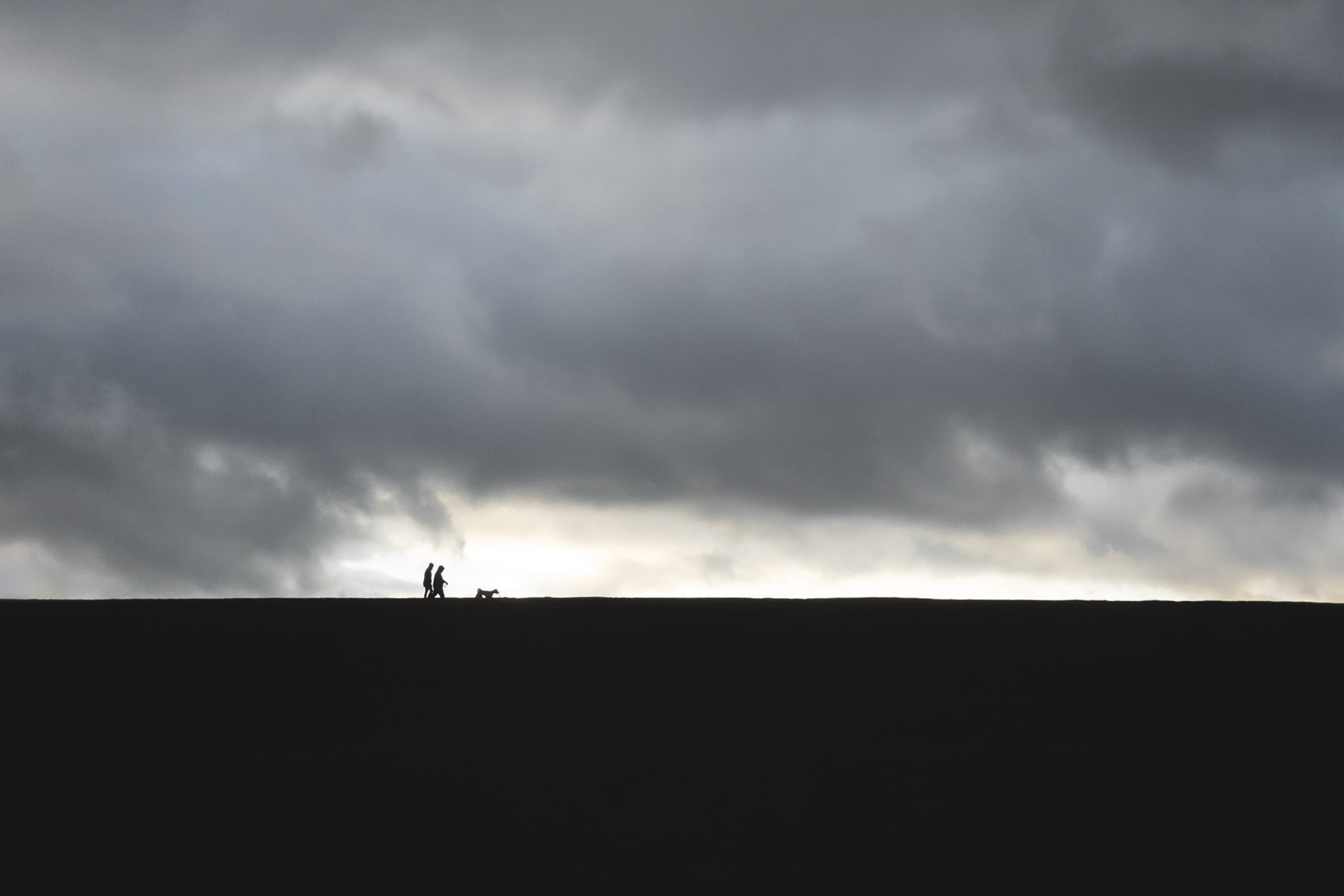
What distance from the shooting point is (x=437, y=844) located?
46.9 feet

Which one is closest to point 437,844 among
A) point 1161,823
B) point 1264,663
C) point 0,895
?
point 0,895

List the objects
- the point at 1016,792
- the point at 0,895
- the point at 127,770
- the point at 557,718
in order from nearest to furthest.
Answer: the point at 0,895 < the point at 1016,792 < the point at 127,770 < the point at 557,718

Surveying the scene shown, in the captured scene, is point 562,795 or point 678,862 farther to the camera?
point 562,795

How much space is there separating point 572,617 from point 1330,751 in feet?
46.9

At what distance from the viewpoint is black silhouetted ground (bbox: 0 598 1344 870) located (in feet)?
50.6

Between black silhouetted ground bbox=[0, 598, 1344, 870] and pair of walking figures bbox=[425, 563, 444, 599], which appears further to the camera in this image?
pair of walking figures bbox=[425, 563, 444, 599]

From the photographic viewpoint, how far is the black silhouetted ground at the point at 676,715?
1543 cm

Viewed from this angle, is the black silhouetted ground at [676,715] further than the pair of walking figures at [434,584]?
No

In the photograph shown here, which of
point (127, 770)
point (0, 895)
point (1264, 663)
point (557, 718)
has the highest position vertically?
point (1264, 663)

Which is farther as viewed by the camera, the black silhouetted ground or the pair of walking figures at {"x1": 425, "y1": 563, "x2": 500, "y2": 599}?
the pair of walking figures at {"x1": 425, "y1": 563, "x2": 500, "y2": 599}

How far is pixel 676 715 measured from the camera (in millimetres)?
19188

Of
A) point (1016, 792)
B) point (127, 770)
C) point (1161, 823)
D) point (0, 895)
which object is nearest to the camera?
point (0, 895)

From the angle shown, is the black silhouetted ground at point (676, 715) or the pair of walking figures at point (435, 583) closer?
the black silhouetted ground at point (676, 715)

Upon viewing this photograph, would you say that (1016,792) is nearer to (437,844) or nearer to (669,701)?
(669,701)
